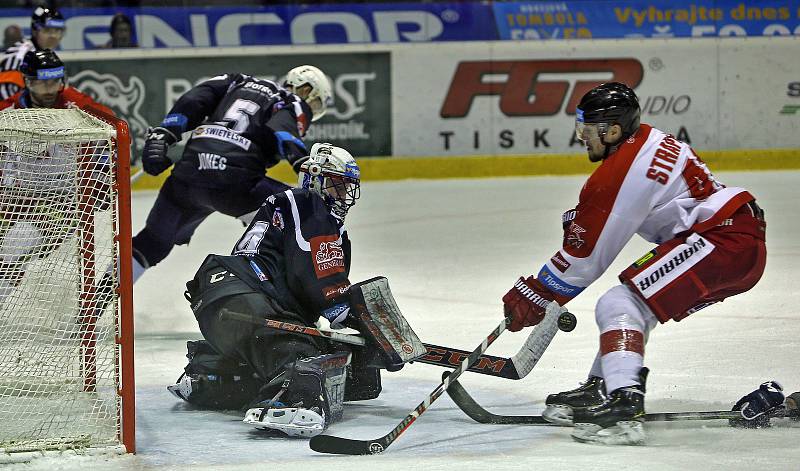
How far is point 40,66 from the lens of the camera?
5051 millimetres

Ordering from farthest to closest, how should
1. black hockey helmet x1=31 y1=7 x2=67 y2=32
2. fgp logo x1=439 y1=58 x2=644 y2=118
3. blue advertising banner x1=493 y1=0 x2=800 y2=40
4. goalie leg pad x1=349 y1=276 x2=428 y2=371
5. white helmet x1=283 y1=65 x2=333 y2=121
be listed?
blue advertising banner x1=493 y1=0 x2=800 y2=40 → fgp logo x1=439 y1=58 x2=644 y2=118 → black hockey helmet x1=31 y1=7 x2=67 y2=32 → white helmet x1=283 y1=65 x2=333 y2=121 → goalie leg pad x1=349 y1=276 x2=428 y2=371

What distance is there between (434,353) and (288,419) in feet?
1.90

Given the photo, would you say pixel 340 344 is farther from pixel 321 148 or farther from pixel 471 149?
pixel 471 149

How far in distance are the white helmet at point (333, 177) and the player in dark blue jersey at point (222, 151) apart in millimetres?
1104

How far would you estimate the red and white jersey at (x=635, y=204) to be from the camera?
355 cm

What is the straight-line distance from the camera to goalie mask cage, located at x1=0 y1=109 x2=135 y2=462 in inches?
135

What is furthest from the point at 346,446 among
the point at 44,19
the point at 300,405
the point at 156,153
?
the point at 44,19

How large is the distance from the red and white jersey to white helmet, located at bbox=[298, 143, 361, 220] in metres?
0.66

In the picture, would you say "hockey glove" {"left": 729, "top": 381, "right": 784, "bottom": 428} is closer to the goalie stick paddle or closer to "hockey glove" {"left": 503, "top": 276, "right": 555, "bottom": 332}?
"hockey glove" {"left": 503, "top": 276, "right": 555, "bottom": 332}

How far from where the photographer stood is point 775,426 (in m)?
3.73

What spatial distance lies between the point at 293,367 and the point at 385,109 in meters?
5.87

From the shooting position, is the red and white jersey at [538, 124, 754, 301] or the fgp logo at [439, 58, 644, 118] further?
the fgp logo at [439, 58, 644, 118]

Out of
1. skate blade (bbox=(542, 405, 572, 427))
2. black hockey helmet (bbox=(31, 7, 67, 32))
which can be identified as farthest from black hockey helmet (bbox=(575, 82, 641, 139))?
black hockey helmet (bbox=(31, 7, 67, 32))

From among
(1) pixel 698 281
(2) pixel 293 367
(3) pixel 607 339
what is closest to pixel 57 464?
(2) pixel 293 367
